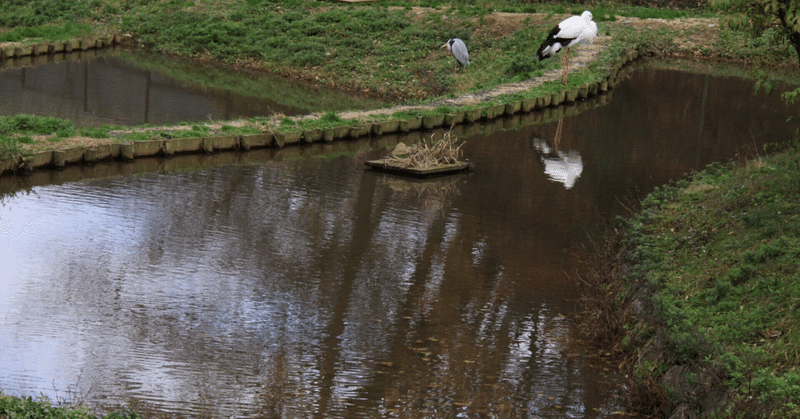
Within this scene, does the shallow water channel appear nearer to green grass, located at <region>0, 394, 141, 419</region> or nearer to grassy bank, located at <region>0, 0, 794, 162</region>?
green grass, located at <region>0, 394, 141, 419</region>

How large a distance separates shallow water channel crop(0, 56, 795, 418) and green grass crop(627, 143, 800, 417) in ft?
3.49

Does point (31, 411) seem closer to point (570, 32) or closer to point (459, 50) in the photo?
point (570, 32)

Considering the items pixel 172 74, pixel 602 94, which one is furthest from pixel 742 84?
pixel 172 74

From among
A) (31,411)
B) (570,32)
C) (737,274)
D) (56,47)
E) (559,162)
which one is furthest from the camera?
(56,47)

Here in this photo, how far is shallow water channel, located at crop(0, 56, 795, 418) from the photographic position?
8742 millimetres

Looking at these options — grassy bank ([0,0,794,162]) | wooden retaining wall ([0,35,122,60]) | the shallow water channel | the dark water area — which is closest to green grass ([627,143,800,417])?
the shallow water channel

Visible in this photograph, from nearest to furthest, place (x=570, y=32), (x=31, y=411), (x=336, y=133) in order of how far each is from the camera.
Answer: (x=31, y=411) < (x=336, y=133) < (x=570, y=32)

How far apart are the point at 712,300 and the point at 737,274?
47cm

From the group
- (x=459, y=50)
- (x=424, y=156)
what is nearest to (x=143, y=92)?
(x=459, y=50)

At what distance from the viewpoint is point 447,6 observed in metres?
40.0

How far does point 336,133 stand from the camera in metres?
20.6

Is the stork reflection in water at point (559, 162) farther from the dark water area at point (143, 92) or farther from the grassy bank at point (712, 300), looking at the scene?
the dark water area at point (143, 92)

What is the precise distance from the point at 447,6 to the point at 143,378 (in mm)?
33370

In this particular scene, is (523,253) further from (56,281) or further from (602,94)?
(602,94)
